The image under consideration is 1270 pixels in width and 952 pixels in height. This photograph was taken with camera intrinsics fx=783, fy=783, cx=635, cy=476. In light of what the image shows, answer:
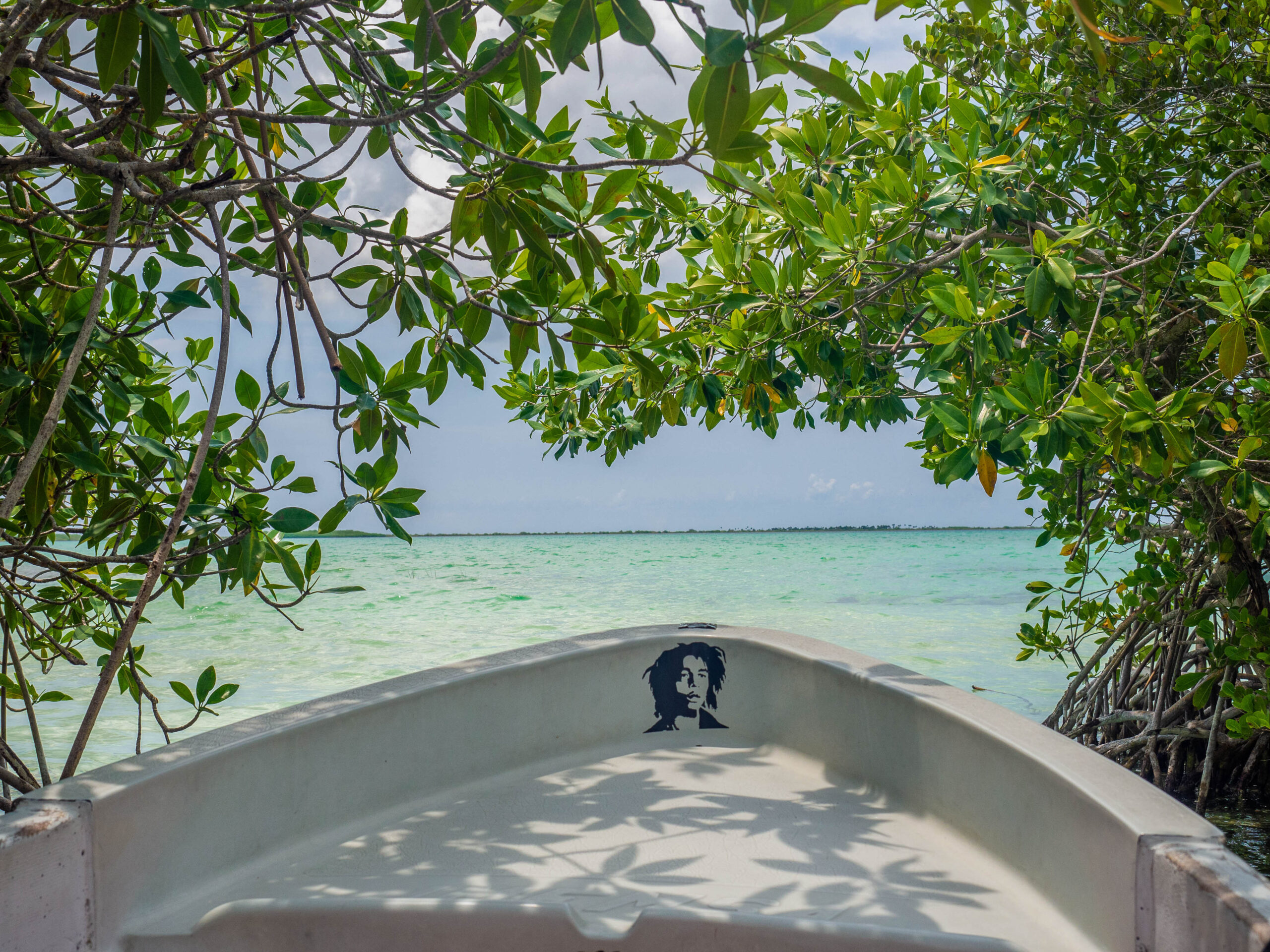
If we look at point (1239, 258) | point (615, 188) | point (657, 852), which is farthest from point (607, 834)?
point (1239, 258)

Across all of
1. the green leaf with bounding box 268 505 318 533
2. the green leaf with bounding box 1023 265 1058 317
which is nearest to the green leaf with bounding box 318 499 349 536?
the green leaf with bounding box 268 505 318 533

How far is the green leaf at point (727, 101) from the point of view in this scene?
0.76 meters

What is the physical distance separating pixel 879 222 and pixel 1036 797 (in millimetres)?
1393

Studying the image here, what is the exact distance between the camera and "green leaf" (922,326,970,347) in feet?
5.60

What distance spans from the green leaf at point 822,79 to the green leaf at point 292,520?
112cm

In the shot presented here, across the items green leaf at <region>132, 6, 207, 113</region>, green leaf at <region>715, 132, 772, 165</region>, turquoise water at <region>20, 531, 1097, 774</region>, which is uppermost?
green leaf at <region>132, 6, 207, 113</region>

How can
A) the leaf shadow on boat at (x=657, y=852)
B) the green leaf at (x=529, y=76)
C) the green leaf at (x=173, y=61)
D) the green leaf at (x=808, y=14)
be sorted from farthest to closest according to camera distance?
1. the leaf shadow on boat at (x=657, y=852)
2. the green leaf at (x=529, y=76)
3. the green leaf at (x=173, y=61)
4. the green leaf at (x=808, y=14)

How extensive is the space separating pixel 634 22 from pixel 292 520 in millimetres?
1068

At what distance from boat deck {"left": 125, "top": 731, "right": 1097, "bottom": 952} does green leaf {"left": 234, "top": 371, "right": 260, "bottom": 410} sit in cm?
72

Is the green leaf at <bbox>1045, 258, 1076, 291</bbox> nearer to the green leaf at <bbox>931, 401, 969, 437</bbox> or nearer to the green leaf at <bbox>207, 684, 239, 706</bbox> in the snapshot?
the green leaf at <bbox>931, 401, 969, 437</bbox>

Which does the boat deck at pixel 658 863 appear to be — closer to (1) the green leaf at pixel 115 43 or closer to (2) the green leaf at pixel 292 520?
(2) the green leaf at pixel 292 520

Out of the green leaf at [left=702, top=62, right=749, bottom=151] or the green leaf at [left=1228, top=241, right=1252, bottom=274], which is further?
the green leaf at [left=1228, top=241, right=1252, bottom=274]

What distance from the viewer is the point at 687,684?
2.32 m

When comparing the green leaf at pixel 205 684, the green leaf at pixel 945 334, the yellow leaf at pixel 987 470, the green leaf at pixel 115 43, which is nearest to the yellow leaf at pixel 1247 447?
the yellow leaf at pixel 987 470
